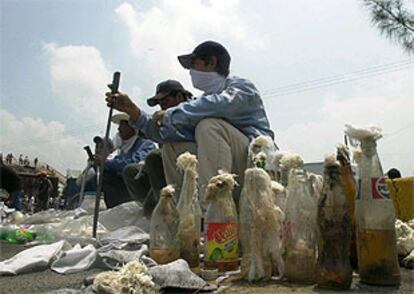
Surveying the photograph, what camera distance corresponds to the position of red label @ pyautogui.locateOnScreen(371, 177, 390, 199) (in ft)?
3.97

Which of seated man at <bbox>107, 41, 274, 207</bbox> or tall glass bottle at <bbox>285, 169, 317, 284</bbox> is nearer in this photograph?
tall glass bottle at <bbox>285, 169, 317, 284</bbox>

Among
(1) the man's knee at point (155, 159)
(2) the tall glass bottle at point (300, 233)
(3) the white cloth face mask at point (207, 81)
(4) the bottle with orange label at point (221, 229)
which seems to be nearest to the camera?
(2) the tall glass bottle at point (300, 233)

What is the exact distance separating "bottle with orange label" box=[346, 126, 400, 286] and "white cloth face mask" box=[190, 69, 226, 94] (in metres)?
1.15

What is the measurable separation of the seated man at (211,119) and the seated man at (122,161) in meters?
0.93

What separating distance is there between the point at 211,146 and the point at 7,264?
985 millimetres

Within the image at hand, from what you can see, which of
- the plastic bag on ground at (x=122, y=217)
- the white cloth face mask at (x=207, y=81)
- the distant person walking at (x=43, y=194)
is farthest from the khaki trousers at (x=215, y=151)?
the distant person walking at (x=43, y=194)

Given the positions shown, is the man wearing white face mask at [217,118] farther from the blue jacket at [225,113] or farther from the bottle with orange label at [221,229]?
the bottle with orange label at [221,229]

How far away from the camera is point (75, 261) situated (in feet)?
5.12

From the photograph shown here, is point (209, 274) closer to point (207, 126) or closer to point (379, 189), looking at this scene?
point (379, 189)

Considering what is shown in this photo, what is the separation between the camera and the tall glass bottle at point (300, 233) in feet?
4.01

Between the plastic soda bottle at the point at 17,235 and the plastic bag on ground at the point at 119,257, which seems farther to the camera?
the plastic soda bottle at the point at 17,235

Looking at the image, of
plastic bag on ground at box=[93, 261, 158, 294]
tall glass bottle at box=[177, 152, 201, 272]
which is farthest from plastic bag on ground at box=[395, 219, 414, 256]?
plastic bag on ground at box=[93, 261, 158, 294]

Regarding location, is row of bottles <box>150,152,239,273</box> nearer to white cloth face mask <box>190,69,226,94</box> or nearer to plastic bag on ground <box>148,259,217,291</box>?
plastic bag on ground <box>148,259,217,291</box>

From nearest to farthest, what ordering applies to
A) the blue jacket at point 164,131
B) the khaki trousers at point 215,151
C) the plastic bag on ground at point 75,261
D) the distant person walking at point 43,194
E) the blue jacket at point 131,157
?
the plastic bag on ground at point 75,261, the khaki trousers at point 215,151, the blue jacket at point 164,131, the blue jacket at point 131,157, the distant person walking at point 43,194
